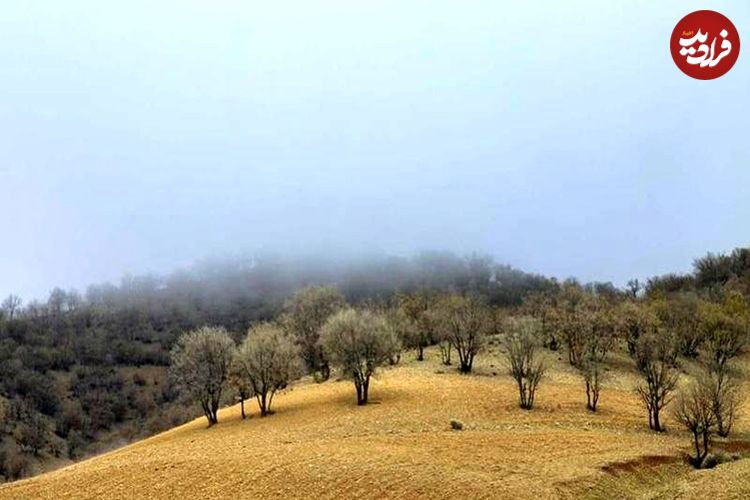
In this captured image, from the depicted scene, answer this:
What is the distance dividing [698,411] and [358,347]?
26.6 m

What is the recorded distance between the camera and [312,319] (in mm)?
74062

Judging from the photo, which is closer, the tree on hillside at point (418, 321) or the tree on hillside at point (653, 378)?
the tree on hillside at point (653, 378)

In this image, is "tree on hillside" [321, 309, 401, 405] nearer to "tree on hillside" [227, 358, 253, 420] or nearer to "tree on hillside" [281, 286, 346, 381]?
"tree on hillside" [227, 358, 253, 420]

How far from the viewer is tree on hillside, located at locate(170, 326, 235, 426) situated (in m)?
52.0

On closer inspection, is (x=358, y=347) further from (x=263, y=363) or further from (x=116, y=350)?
(x=116, y=350)

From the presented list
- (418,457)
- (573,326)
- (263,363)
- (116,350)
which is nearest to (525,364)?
(573,326)

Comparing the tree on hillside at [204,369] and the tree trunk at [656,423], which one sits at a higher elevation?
the tree on hillside at [204,369]

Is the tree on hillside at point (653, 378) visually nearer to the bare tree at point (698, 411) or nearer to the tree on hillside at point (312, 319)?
the bare tree at point (698, 411)

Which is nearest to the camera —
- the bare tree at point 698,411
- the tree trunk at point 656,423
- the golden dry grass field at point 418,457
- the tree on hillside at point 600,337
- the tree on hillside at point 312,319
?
the golden dry grass field at point 418,457

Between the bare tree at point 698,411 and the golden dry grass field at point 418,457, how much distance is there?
141cm

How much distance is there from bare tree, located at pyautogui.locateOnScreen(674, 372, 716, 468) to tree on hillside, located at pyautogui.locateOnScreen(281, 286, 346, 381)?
4054 cm

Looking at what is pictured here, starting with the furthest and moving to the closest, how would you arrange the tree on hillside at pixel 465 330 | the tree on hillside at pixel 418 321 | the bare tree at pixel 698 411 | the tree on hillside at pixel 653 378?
1. the tree on hillside at pixel 418 321
2. the tree on hillside at pixel 465 330
3. the tree on hillside at pixel 653 378
4. the bare tree at pixel 698 411

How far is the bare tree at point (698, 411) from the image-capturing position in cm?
3534

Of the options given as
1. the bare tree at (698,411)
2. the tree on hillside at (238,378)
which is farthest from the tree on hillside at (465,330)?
the bare tree at (698,411)
